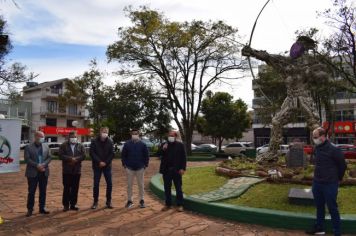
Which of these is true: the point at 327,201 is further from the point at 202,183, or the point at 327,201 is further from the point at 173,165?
the point at 202,183

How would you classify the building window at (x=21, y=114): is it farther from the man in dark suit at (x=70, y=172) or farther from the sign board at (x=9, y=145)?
the man in dark suit at (x=70, y=172)

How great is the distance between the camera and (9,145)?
415 inches

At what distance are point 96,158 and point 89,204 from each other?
3.97ft

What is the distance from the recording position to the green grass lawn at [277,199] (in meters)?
7.32

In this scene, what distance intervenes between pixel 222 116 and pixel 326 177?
34.4 m

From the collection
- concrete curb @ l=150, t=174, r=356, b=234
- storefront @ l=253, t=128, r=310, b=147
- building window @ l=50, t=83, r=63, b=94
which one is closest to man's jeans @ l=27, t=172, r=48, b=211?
concrete curb @ l=150, t=174, r=356, b=234

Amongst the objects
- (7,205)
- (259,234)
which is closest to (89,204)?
(7,205)

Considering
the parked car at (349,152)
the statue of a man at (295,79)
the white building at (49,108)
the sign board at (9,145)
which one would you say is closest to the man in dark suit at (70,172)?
the sign board at (9,145)

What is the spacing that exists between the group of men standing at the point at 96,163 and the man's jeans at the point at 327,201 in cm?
284

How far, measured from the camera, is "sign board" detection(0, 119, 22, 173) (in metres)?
10.3

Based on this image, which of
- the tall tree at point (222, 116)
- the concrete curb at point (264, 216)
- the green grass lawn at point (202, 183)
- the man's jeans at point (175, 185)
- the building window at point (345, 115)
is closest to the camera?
the concrete curb at point (264, 216)

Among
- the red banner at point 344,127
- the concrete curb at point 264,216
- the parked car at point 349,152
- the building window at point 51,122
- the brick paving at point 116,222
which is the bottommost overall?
the brick paving at point 116,222

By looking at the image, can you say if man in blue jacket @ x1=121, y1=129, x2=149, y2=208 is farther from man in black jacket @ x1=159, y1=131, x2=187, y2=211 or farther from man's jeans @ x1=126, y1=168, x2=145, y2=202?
man in black jacket @ x1=159, y1=131, x2=187, y2=211

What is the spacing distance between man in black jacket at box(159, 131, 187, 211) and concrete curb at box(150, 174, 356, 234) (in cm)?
46
